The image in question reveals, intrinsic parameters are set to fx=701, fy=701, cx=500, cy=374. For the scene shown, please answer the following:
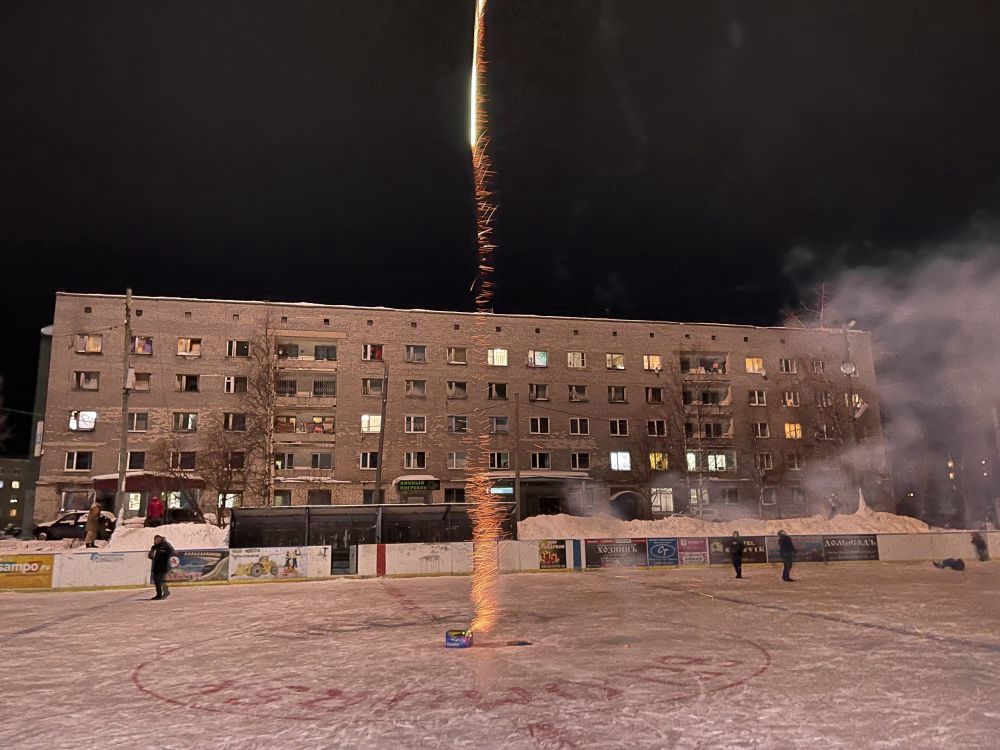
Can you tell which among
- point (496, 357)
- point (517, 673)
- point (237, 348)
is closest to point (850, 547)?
point (517, 673)

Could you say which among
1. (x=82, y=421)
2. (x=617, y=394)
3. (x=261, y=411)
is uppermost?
(x=617, y=394)

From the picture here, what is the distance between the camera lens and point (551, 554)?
31312mm

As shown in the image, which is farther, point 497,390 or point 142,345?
point 497,390

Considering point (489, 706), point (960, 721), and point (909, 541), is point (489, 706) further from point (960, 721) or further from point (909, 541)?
point (909, 541)

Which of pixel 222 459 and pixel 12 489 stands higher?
pixel 12 489

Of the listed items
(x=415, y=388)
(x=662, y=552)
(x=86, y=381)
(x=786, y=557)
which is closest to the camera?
(x=786, y=557)

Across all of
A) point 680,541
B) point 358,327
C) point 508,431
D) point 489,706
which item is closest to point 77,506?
point 358,327

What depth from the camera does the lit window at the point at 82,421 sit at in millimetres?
51969

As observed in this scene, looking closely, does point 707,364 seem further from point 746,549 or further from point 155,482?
point 155,482

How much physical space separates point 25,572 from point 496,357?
128ft

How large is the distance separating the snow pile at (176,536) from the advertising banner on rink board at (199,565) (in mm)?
4563

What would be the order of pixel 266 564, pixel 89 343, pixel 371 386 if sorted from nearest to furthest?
pixel 266 564, pixel 89 343, pixel 371 386

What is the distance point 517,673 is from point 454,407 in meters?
46.7

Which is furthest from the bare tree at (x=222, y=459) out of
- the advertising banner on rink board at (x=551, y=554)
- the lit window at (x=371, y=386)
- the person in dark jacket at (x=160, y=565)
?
the advertising banner on rink board at (x=551, y=554)
